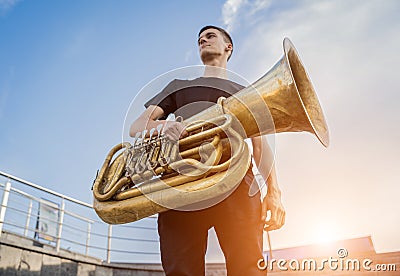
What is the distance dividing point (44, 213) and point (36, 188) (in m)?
0.34

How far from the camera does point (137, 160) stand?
1.72 meters

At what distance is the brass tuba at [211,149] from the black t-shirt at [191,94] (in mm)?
123

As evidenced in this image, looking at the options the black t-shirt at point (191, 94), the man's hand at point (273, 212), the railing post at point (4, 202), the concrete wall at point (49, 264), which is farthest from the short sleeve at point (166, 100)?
the railing post at point (4, 202)

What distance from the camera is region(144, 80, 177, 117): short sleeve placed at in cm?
185

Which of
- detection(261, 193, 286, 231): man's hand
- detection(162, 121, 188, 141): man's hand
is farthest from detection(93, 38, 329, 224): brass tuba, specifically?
detection(261, 193, 286, 231): man's hand

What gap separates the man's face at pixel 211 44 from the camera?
195cm

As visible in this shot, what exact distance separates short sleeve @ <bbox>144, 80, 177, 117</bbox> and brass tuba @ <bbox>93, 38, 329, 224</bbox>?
169 millimetres

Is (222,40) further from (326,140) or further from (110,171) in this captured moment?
(110,171)

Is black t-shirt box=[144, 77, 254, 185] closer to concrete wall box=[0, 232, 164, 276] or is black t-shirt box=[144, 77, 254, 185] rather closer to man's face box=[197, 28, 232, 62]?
man's face box=[197, 28, 232, 62]

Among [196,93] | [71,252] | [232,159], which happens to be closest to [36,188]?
[71,252]

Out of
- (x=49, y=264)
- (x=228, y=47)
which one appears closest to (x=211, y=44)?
(x=228, y=47)

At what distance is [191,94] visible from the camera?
1828 mm

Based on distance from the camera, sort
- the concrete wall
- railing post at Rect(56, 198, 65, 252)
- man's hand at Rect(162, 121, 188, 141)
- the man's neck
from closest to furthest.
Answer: man's hand at Rect(162, 121, 188, 141) < the man's neck < the concrete wall < railing post at Rect(56, 198, 65, 252)

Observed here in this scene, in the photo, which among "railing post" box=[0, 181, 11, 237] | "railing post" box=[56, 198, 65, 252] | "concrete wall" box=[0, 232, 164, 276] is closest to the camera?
"concrete wall" box=[0, 232, 164, 276]
